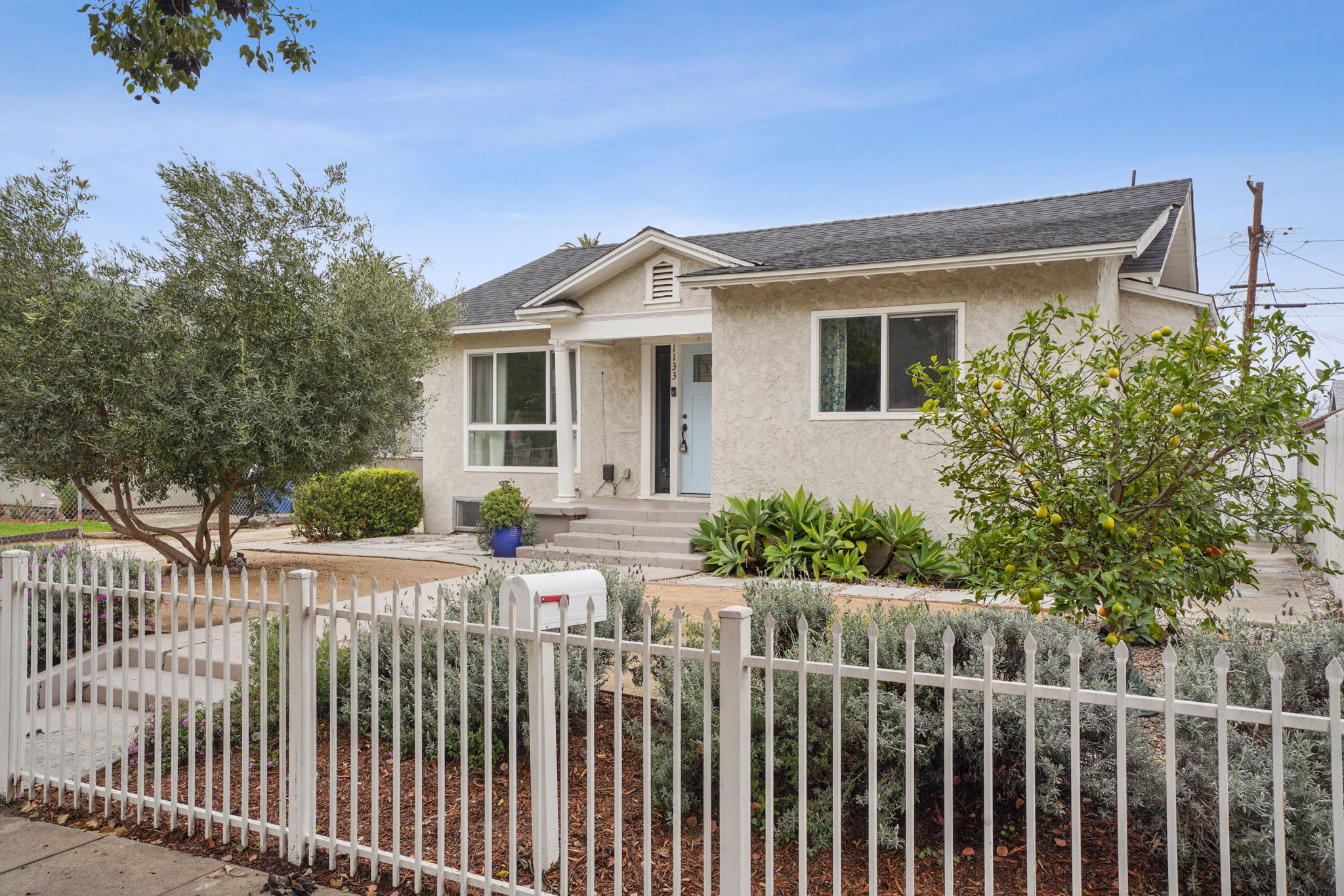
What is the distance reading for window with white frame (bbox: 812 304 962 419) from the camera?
11477 mm

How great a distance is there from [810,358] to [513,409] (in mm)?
6204

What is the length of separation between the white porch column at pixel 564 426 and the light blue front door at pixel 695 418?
1.80 m

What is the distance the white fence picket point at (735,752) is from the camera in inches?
118

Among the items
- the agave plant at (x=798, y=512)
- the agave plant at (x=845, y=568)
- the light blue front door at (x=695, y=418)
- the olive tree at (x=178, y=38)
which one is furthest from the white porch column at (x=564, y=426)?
the olive tree at (x=178, y=38)

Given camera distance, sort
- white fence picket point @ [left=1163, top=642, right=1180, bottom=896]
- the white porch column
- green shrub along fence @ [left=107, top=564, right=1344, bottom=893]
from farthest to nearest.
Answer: the white porch column, green shrub along fence @ [left=107, top=564, right=1344, bottom=893], white fence picket point @ [left=1163, top=642, right=1180, bottom=896]

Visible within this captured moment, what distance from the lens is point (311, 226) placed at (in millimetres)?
10227

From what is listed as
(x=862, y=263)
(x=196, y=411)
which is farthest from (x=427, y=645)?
(x=862, y=263)

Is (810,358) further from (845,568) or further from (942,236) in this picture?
(845,568)

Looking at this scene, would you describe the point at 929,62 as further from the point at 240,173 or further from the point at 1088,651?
the point at 1088,651

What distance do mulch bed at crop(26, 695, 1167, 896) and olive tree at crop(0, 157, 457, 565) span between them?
211 inches

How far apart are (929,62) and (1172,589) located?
11.1 m

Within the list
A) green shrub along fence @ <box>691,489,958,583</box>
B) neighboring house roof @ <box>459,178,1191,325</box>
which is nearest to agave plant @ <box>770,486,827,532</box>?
green shrub along fence @ <box>691,489,958,583</box>

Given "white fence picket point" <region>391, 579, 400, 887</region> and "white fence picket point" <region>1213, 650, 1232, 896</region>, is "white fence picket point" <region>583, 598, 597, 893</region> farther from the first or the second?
"white fence picket point" <region>1213, 650, 1232, 896</region>

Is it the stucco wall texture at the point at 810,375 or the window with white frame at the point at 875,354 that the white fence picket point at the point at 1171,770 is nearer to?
the stucco wall texture at the point at 810,375
